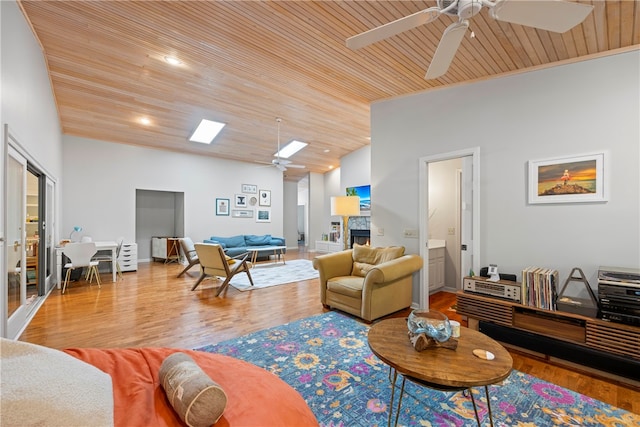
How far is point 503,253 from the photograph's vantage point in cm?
314

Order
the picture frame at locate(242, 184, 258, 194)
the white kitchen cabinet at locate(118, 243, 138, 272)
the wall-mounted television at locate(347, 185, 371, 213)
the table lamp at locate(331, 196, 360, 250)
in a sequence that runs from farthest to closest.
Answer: the picture frame at locate(242, 184, 258, 194) → the wall-mounted television at locate(347, 185, 371, 213) → the white kitchen cabinet at locate(118, 243, 138, 272) → the table lamp at locate(331, 196, 360, 250)

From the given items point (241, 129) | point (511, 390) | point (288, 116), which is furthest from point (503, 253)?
point (241, 129)

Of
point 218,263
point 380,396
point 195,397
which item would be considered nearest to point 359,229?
point 218,263

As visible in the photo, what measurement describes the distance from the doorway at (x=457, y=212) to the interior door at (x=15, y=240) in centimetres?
441

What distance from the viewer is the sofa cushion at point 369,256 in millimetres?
3781

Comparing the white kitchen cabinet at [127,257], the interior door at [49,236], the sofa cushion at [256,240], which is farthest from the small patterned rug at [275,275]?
the interior door at [49,236]

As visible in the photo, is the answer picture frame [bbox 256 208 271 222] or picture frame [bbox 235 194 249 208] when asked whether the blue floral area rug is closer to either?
picture frame [bbox 235 194 249 208]

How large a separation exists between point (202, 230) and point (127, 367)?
7.17 meters

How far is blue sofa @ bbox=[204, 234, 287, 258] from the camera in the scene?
738 cm

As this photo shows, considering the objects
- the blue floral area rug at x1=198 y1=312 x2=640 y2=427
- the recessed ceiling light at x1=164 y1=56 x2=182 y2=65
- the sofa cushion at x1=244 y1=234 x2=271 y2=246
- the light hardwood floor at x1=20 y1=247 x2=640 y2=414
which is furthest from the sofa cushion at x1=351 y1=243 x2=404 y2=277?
the sofa cushion at x1=244 y1=234 x2=271 y2=246

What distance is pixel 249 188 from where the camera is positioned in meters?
8.77

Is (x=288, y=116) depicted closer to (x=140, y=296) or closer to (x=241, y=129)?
(x=241, y=129)

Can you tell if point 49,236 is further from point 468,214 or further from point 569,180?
point 569,180

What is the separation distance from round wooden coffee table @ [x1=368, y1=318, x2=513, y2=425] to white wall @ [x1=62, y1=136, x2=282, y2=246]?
7.08 m
